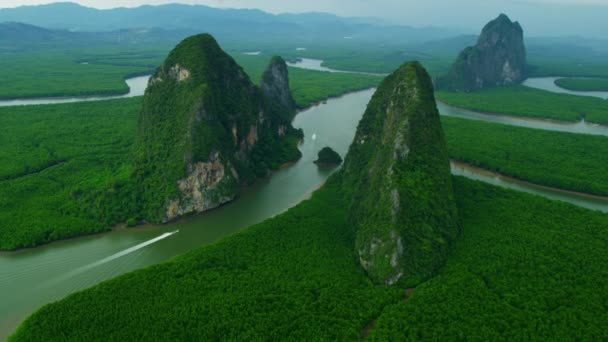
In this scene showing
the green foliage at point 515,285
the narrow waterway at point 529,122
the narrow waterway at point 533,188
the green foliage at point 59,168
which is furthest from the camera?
the narrow waterway at point 529,122

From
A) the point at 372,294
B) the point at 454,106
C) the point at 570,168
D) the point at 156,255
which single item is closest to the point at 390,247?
the point at 372,294

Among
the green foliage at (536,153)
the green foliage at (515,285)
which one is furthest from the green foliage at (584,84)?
the green foliage at (515,285)

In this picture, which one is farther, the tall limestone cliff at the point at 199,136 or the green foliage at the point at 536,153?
the green foliage at the point at 536,153

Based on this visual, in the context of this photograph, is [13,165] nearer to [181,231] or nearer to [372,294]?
[181,231]

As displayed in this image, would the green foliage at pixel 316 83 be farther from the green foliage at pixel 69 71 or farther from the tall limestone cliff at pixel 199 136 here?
the green foliage at pixel 69 71

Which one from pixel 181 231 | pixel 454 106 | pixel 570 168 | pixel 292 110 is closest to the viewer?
pixel 181 231

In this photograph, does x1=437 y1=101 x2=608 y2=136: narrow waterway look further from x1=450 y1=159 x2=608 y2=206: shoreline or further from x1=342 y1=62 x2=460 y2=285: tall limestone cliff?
x1=342 y1=62 x2=460 y2=285: tall limestone cliff

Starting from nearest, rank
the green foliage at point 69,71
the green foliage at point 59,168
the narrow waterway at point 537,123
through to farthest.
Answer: the green foliage at point 59,168 → the narrow waterway at point 537,123 → the green foliage at point 69,71
